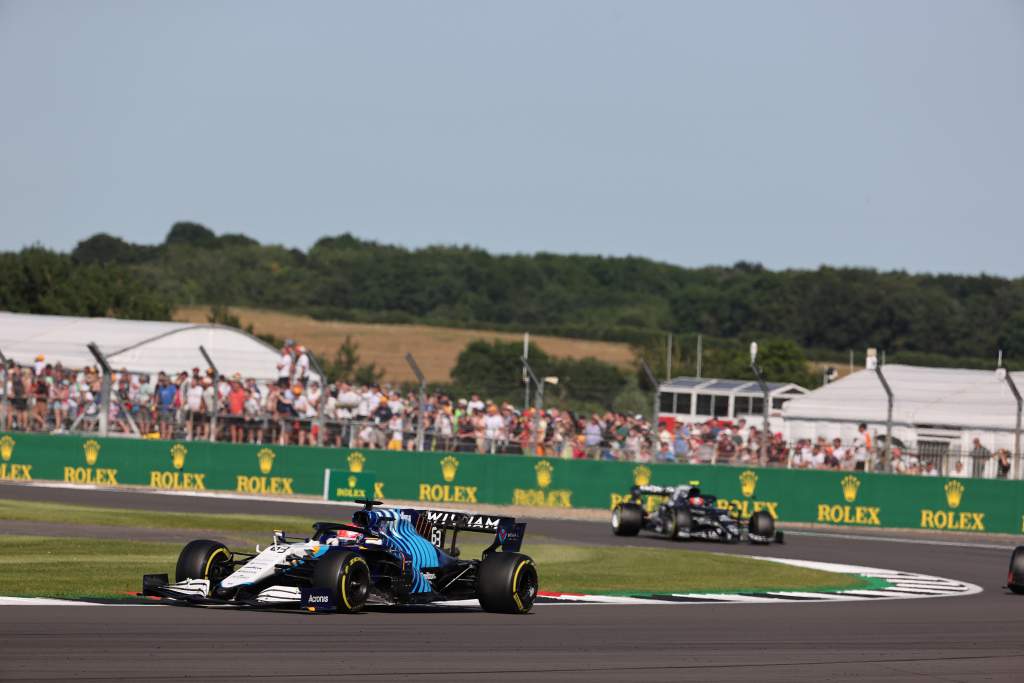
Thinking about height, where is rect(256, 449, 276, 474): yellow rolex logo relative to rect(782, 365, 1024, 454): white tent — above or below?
below

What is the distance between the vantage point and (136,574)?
15414 mm

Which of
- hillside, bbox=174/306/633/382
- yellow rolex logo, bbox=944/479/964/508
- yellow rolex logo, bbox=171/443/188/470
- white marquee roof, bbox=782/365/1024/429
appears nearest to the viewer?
yellow rolex logo, bbox=944/479/964/508

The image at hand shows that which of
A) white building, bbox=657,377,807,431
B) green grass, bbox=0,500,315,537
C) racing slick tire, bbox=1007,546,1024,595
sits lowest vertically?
green grass, bbox=0,500,315,537

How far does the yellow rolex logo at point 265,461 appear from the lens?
108 feet

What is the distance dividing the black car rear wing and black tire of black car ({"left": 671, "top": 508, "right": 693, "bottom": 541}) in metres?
12.0

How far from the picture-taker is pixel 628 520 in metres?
26.1

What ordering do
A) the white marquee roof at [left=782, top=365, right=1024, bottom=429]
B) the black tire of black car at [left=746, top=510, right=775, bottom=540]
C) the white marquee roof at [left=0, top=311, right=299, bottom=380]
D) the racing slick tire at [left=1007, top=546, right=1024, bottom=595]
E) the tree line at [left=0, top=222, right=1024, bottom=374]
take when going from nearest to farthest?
the racing slick tire at [left=1007, top=546, right=1024, bottom=595] < the black tire of black car at [left=746, top=510, right=775, bottom=540] < the white marquee roof at [left=782, top=365, right=1024, bottom=429] < the white marquee roof at [left=0, top=311, right=299, bottom=380] < the tree line at [left=0, top=222, right=1024, bottom=374]

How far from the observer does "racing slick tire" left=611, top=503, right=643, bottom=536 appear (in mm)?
26125

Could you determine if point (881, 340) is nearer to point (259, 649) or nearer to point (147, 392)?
point (147, 392)

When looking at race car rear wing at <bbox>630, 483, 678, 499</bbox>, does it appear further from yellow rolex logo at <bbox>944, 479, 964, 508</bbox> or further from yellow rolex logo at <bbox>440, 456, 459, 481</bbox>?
yellow rolex logo at <bbox>944, 479, 964, 508</bbox>

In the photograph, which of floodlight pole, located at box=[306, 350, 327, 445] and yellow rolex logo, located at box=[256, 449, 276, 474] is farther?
yellow rolex logo, located at box=[256, 449, 276, 474]

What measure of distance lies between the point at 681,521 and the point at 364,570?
13940mm

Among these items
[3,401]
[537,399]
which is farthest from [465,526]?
[3,401]

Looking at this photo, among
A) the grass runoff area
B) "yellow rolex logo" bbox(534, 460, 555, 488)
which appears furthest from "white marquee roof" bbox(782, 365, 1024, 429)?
the grass runoff area
